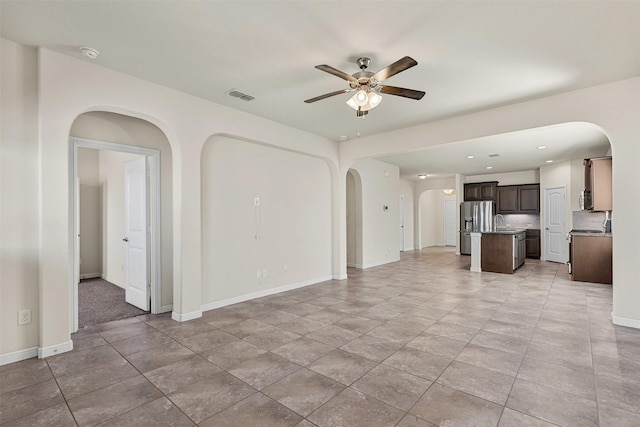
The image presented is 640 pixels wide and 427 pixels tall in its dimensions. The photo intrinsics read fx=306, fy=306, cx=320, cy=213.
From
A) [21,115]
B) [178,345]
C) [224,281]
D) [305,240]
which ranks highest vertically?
[21,115]

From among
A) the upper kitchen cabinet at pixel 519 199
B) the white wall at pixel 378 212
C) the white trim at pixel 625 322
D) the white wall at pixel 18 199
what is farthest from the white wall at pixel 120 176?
the upper kitchen cabinet at pixel 519 199

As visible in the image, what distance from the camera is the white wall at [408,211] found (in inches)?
454

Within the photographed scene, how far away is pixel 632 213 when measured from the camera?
3531 millimetres

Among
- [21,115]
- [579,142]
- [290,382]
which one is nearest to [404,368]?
[290,382]

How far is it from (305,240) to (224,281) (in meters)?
1.83

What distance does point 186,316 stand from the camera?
388 centimetres

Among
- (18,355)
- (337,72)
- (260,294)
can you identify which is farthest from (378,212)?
(18,355)

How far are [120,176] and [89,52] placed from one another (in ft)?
10.8

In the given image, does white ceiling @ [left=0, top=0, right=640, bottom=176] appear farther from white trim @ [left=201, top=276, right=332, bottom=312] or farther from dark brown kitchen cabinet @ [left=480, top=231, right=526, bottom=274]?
dark brown kitchen cabinet @ [left=480, top=231, right=526, bottom=274]

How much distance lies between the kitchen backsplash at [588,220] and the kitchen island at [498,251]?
1773 mm

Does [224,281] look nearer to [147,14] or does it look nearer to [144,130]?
[144,130]

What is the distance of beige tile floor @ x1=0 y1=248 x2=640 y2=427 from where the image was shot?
79.7 inches

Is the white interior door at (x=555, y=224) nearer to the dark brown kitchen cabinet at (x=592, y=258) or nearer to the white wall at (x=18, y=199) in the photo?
the dark brown kitchen cabinet at (x=592, y=258)

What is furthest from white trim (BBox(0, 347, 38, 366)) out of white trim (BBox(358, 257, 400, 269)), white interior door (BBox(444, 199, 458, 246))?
→ white interior door (BBox(444, 199, 458, 246))
